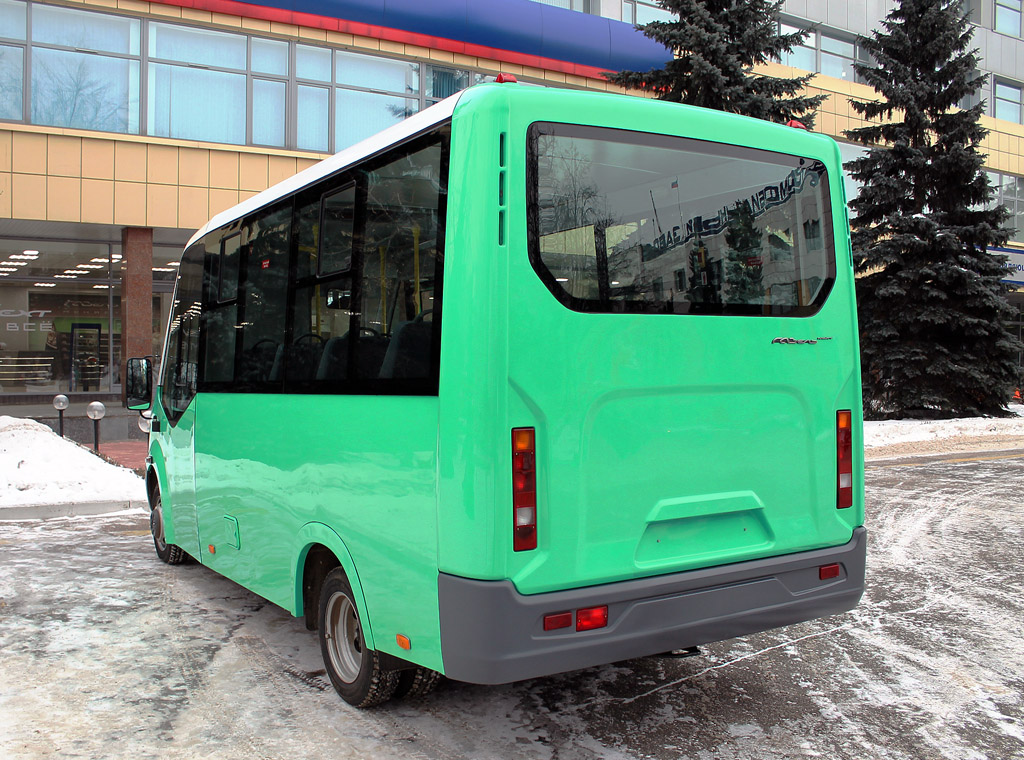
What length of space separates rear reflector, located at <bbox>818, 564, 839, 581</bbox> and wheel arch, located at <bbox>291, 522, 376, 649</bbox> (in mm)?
2170

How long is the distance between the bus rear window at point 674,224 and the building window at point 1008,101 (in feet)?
120

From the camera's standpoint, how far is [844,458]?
4340 millimetres

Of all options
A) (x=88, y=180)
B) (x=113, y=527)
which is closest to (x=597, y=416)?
(x=113, y=527)

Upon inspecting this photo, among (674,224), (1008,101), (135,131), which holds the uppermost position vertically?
(1008,101)

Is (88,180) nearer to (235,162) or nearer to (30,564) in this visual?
(235,162)

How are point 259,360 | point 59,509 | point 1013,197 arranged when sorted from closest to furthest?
point 259,360 < point 59,509 < point 1013,197

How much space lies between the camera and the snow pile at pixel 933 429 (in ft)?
56.3

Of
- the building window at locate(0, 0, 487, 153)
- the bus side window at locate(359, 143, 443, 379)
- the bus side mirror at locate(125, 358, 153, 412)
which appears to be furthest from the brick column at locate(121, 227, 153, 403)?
the bus side window at locate(359, 143, 443, 379)

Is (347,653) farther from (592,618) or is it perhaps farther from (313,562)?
(592,618)

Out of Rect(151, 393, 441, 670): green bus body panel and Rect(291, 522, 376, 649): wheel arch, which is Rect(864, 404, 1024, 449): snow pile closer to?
Rect(151, 393, 441, 670): green bus body panel

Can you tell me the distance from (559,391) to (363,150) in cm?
159

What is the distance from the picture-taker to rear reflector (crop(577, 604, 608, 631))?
11.4 ft

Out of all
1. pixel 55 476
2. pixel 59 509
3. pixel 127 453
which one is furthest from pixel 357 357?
pixel 127 453

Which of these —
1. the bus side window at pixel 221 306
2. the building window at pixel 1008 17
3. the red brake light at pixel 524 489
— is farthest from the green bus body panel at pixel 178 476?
the building window at pixel 1008 17
